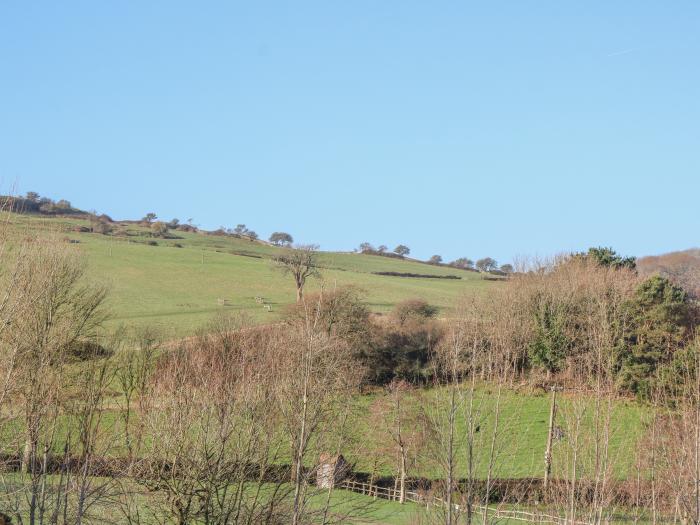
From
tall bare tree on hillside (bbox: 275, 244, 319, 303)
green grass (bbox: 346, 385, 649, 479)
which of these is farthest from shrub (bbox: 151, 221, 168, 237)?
green grass (bbox: 346, 385, 649, 479)

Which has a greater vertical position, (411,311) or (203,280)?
(203,280)

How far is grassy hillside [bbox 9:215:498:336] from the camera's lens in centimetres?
8194

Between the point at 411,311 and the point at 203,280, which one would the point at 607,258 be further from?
the point at 203,280

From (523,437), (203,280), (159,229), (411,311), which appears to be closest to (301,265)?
(411,311)

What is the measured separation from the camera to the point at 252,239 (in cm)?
15475

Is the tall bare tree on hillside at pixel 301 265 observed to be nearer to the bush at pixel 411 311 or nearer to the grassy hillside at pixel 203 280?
the grassy hillside at pixel 203 280

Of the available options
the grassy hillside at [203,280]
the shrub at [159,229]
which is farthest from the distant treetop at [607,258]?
the shrub at [159,229]

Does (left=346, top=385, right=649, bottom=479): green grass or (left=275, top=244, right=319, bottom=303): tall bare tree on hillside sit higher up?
(left=275, top=244, right=319, bottom=303): tall bare tree on hillside

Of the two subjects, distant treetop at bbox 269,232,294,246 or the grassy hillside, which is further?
distant treetop at bbox 269,232,294,246

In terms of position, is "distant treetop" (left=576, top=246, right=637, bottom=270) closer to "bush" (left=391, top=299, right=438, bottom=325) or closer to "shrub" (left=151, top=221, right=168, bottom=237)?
"bush" (left=391, top=299, right=438, bottom=325)

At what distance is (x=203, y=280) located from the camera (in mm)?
100438

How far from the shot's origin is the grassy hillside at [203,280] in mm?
81938

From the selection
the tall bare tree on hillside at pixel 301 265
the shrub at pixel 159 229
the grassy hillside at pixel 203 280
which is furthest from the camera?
the shrub at pixel 159 229

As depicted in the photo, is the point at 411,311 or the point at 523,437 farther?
the point at 411,311
